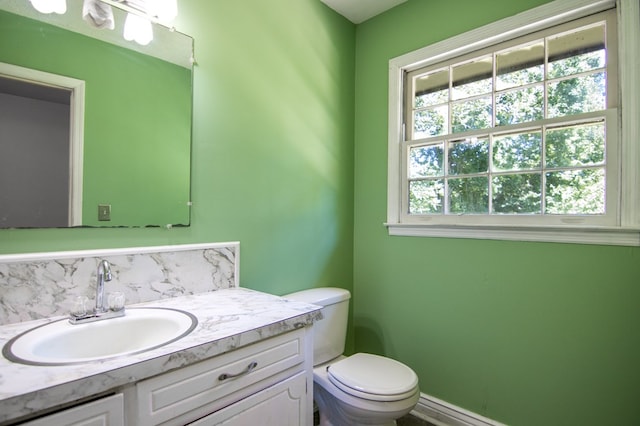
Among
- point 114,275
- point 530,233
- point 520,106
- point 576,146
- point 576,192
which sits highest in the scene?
point 520,106

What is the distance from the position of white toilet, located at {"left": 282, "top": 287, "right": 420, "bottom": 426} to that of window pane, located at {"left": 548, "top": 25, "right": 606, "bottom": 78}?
A: 1.56 metres

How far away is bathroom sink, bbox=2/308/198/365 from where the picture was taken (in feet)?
2.88

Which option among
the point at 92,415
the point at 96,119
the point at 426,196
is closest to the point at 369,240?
the point at 426,196

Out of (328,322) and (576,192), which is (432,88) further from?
(328,322)

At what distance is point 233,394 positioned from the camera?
98cm

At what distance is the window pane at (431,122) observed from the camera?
195 centimetres

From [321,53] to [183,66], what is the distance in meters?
0.94

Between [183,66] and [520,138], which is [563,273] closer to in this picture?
[520,138]

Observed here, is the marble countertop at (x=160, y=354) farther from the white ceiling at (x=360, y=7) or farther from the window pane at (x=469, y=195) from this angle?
the white ceiling at (x=360, y=7)

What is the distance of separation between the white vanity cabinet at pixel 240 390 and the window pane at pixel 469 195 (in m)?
1.16

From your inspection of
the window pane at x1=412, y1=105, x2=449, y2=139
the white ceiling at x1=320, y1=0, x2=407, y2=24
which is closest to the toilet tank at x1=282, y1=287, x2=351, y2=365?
the window pane at x1=412, y1=105, x2=449, y2=139

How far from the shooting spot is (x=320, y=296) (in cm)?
177

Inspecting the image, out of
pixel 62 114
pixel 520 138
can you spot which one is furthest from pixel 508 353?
pixel 62 114

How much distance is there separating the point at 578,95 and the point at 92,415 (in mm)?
2128
